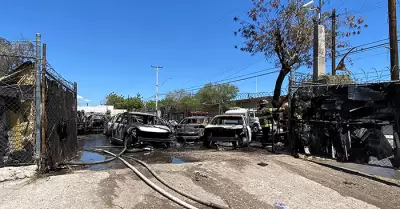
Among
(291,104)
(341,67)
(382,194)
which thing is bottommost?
(382,194)

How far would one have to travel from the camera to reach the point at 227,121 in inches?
605

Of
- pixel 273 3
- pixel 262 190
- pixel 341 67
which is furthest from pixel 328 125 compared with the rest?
pixel 273 3

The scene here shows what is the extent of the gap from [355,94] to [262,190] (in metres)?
4.01

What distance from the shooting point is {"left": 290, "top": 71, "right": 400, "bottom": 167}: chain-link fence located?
8164mm

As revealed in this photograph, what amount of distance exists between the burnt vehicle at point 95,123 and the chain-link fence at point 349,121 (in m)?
19.1

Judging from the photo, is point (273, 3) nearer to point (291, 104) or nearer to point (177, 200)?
point (291, 104)

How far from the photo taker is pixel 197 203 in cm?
591

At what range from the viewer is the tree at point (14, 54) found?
6.83 m

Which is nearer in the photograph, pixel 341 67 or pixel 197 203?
pixel 197 203

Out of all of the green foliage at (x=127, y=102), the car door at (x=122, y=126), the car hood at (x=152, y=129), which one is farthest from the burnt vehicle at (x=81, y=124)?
the green foliage at (x=127, y=102)

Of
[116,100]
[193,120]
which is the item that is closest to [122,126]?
[193,120]

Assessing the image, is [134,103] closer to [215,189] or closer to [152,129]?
[152,129]

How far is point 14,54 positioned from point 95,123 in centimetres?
2124

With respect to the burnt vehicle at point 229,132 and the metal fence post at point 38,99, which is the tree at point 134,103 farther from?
the metal fence post at point 38,99
